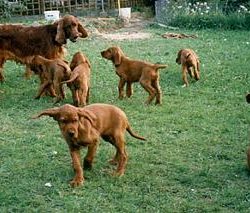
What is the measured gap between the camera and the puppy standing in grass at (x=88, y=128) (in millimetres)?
6016

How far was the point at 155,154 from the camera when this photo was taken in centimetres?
734

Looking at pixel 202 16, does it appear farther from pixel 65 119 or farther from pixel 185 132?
pixel 65 119

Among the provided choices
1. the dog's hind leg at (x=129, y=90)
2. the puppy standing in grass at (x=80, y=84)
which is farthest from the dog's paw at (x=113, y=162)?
the dog's hind leg at (x=129, y=90)

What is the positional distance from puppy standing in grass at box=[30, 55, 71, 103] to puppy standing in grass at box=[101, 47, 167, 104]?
2.27 feet

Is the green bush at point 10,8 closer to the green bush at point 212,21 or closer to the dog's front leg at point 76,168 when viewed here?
the green bush at point 212,21

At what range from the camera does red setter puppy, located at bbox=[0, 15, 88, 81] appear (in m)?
10.6

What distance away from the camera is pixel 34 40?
1071 cm

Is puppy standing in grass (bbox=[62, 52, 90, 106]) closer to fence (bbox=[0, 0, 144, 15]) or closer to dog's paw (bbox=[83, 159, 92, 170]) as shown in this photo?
dog's paw (bbox=[83, 159, 92, 170])

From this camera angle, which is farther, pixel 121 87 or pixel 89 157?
pixel 121 87

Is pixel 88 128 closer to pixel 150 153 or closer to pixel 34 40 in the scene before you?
pixel 150 153

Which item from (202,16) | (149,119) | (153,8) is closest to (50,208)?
(149,119)

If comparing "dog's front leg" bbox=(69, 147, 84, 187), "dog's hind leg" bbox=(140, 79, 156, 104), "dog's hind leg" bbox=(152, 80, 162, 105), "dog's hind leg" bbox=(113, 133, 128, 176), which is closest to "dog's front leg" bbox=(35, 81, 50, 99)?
"dog's hind leg" bbox=(140, 79, 156, 104)

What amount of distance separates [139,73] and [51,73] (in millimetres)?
1392

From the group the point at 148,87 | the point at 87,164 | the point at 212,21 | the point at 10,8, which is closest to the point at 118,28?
the point at 212,21
